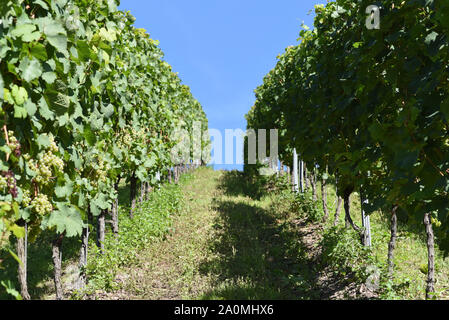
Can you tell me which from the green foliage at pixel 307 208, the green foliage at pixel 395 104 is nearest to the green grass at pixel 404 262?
the green foliage at pixel 307 208

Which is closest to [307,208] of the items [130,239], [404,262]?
[404,262]

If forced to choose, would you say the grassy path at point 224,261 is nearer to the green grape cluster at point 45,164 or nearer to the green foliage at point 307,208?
the green foliage at point 307,208

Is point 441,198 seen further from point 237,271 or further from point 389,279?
point 237,271

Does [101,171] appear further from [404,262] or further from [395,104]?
[404,262]

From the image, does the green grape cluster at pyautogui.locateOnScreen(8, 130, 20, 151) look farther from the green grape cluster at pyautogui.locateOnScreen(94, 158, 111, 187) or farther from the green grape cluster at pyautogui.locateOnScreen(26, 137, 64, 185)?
the green grape cluster at pyautogui.locateOnScreen(94, 158, 111, 187)

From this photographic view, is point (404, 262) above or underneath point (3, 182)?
underneath

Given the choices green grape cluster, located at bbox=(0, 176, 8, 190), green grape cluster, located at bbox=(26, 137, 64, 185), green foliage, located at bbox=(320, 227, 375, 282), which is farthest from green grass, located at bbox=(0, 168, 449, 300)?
green grape cluster, located at bbox=(0, 176, 8, 190)

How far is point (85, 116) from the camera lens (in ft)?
15.2

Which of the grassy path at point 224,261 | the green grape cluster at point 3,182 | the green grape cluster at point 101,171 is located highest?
the green grape cluster at point 101,171

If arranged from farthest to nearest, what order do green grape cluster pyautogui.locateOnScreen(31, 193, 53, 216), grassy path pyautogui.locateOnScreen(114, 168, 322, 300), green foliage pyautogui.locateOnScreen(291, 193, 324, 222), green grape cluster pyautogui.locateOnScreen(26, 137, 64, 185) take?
green foliage pyautogui.locateOnScreen(291, 193, 324, 222) < grassy path pyautogui.locateOnScreen(114, 168, 322, 300) < green grape cluster pyautogui.locateOnScreen(26, 137, 64, 185) < green grape cluster pyautogui.locateOnScreen(31, 193, 53, 216)

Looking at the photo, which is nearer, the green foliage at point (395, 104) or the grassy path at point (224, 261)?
the green foliage at point (395, 104)

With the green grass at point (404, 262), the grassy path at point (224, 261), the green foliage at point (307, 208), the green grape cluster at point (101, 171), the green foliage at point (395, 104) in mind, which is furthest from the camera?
the green foliage at point (307, 208)

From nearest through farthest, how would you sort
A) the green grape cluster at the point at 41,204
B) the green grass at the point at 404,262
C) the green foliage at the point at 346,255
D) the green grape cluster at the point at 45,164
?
the green grape cluster at the point at 41,204, the green grape cluster at the point at 45,164, the green grass at the point at 404,262, the green foliage at the point at 346,255

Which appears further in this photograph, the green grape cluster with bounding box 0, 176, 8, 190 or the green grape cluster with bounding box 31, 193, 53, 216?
the green grape cluster with bounding box 31, 193, 53, 216
